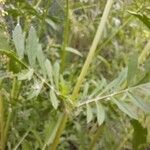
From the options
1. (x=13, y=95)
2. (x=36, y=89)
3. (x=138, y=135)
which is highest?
(x=36, y=89)

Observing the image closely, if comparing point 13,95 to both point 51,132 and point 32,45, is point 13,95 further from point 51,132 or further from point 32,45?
point 32,45

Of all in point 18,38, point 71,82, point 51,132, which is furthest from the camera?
point 71,82

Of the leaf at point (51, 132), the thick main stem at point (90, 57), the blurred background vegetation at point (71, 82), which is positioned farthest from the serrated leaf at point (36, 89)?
the leaf at point (51, 132)

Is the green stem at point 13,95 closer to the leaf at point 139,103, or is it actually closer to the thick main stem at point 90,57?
the thick main stem at point 90,57

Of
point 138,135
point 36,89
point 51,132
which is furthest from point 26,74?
point 138,135

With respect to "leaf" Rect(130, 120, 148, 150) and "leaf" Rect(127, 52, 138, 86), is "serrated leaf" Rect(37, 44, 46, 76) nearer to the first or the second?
"leaf" Rect(127, 52, 138, 86)

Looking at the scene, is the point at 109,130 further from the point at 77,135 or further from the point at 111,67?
the point at 111,67

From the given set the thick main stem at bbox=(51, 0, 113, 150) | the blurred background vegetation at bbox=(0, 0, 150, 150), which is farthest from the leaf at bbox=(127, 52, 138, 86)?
the thick main stem at bbox=(51, 0, 113, 150)
